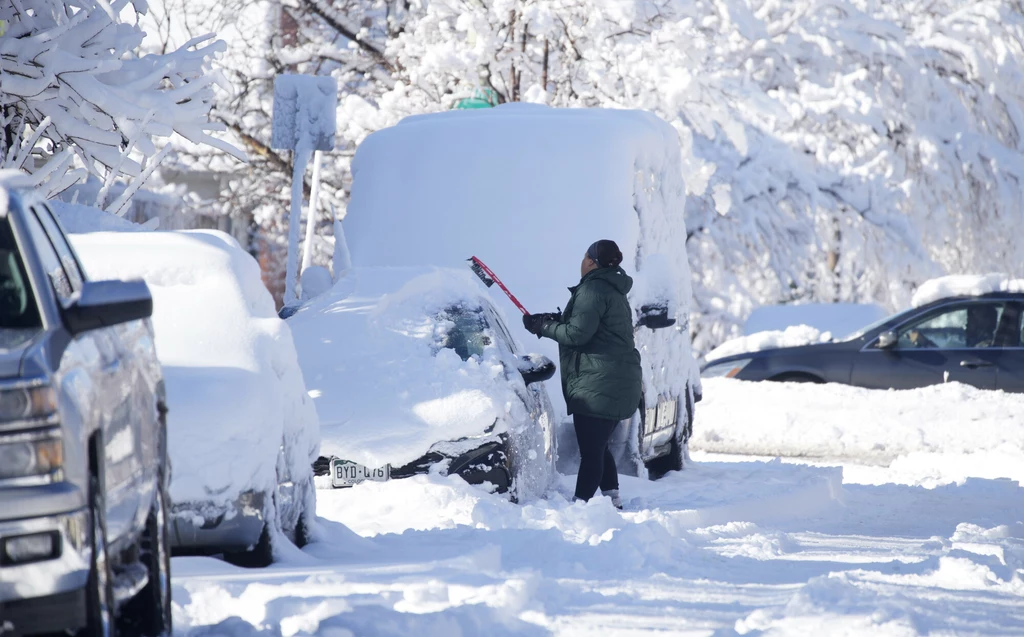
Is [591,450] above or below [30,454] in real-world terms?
below

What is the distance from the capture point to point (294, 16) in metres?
20.0

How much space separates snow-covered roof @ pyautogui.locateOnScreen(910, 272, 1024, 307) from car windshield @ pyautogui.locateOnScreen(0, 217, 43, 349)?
12.8 metres

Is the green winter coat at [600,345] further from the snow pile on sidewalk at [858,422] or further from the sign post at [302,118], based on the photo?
the snow pile on sidewalk at [858,422]

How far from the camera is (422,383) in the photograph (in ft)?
26.1

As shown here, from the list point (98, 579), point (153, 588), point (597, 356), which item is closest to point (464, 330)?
point (597, 356)

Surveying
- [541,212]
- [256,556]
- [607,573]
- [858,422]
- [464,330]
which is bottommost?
[858,422]

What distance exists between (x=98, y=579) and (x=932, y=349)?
1296 cm

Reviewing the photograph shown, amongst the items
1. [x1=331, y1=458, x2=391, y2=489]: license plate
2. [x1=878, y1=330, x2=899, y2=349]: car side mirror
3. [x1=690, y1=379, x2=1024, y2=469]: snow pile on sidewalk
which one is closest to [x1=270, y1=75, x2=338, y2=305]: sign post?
[x1=331, y1=458, x2=391, y2=489]: license plate

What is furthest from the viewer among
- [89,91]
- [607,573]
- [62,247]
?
[89,91]

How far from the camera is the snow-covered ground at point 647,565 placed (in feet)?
16.9

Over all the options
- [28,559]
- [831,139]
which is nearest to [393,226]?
[28,559]

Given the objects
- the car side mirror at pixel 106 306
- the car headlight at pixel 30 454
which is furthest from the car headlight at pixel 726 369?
the car headlight at pixel 30 454

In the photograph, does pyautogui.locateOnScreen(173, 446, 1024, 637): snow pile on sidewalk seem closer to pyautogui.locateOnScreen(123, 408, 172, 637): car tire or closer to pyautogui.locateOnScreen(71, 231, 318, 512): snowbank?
pyautogui.locateOnScreen(123, 408, 172, 637): car tire

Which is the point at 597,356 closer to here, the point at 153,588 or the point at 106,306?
the point at 153,588
